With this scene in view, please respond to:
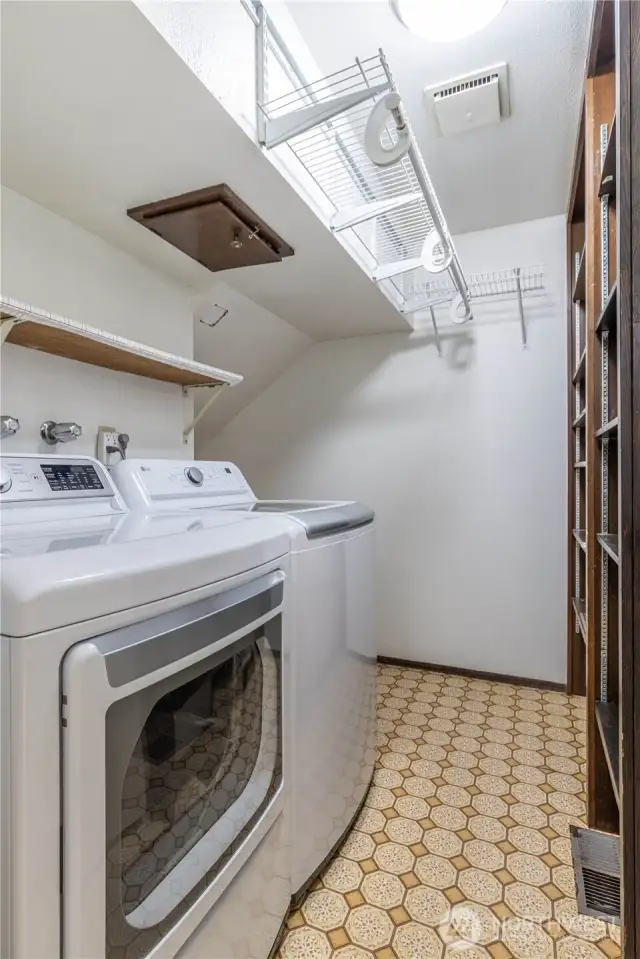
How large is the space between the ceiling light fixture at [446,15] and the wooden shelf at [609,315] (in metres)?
0.85

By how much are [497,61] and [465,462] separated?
5.83 feet

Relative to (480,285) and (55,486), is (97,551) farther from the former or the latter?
(480,285)

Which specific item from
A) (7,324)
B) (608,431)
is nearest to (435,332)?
(608,431)

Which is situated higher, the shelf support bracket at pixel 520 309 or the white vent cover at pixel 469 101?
the white vent cover at pixel 469 101

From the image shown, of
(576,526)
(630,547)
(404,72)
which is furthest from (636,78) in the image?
(576,526)

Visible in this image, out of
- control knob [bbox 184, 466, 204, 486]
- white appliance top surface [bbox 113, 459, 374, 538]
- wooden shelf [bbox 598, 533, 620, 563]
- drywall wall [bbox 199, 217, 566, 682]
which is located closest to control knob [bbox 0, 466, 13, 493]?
white appliance top surface [bbox 113, 459, 374, 538]

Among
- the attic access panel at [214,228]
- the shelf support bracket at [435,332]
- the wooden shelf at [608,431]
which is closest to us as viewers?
the wooden shelf at [608,431]

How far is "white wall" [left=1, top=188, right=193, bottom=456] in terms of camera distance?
57.4 inches

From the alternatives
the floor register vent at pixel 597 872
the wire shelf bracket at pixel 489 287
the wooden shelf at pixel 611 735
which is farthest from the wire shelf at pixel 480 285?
the floor register vent at pixel 597 872

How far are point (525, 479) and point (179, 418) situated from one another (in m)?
1.84

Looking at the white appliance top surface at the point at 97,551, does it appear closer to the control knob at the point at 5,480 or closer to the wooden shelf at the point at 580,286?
the control knob at the point at 5,480

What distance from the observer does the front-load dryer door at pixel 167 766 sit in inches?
24.9

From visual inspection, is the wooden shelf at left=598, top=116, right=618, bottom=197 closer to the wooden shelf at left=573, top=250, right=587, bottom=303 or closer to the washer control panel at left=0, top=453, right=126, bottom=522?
the wooden shelf at left=573, top=250, right=587, bottom=303

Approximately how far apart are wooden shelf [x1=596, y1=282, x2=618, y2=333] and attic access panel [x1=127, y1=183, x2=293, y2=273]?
3.60 feet
